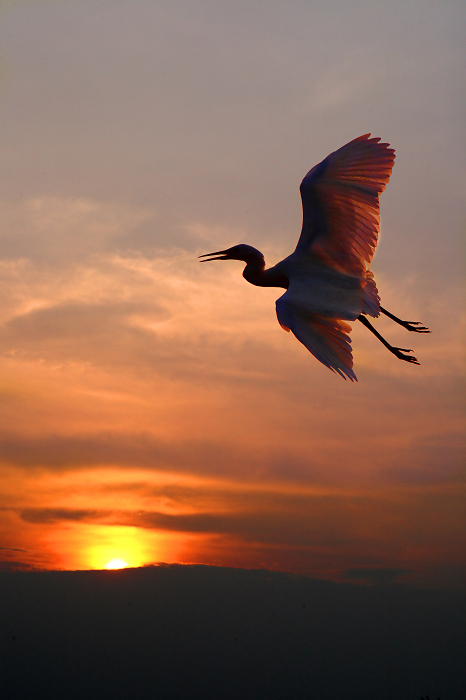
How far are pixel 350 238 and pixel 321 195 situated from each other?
841 millimetres

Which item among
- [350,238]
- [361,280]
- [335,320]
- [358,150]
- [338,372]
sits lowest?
[338,372]

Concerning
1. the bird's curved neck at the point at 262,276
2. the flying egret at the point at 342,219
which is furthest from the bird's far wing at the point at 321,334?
the bird's curved neck at the point at 262,276

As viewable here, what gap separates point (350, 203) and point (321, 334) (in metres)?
3.02

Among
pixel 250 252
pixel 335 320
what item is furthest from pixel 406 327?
pixel 335 320

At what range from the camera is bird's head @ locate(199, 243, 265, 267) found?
13172 mm

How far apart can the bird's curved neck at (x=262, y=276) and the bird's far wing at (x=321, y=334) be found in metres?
2.44

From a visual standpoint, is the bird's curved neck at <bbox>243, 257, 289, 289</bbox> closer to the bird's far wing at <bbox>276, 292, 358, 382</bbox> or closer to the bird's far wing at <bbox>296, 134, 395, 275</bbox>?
the bird's far wing at <bbox>296, 134, 395, 275</bbox>

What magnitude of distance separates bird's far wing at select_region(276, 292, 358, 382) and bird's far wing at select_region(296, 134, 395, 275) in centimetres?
197

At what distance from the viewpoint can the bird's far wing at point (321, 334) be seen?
890 centimetres

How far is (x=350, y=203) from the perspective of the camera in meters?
11.4

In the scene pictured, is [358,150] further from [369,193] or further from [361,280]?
[361,280]

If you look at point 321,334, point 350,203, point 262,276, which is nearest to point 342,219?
point 350,203

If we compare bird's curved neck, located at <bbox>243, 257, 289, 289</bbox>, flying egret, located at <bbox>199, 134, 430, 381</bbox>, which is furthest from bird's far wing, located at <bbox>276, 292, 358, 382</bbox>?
bird's curved neck, located at <bbox>243, 257, 289, 289</bbox>

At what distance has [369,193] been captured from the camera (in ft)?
37.2
